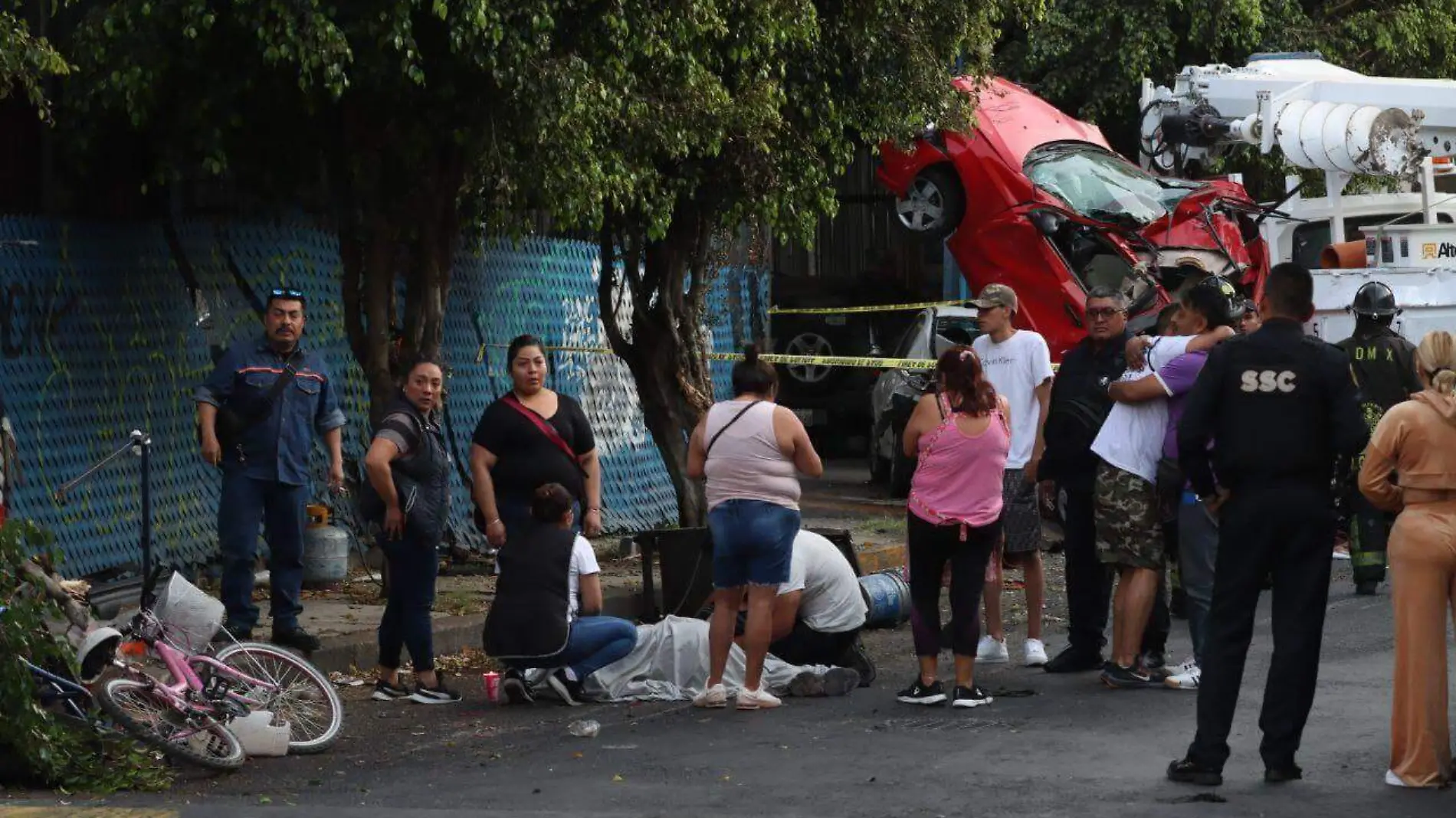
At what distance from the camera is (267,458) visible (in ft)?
36.0

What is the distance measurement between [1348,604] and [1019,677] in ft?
11.3

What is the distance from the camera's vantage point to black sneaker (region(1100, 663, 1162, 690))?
10.1 metres

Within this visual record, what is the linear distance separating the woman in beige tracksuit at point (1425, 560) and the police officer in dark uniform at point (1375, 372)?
568cm

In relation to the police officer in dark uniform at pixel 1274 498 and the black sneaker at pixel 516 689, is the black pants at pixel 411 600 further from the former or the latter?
the police officer in dark uniform at pixel 1274 498

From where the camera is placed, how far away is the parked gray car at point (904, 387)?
19406mm

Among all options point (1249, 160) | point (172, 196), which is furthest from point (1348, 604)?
point (1249, 160)

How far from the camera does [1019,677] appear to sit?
34.9 ft

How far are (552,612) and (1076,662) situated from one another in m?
2.65

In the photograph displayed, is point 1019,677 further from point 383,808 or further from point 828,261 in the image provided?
point 828,261

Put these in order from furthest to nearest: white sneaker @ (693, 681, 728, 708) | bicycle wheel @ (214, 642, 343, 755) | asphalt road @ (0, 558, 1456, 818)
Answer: white sneaker @ (693, 681, 728, 708), bicycle wheel @ (214, 642, 343, 755), asphalt road @ (0, 558, 1456, 818)

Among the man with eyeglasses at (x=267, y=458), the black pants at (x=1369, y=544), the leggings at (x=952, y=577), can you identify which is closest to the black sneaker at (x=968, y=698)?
the leggings at (x=952, y=577)

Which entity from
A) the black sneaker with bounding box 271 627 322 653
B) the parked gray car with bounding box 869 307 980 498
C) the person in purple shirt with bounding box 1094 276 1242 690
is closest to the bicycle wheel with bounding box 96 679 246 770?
the black sneaker with bounding box 271 627 322 653

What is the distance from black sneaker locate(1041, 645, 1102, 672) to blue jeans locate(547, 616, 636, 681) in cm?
215

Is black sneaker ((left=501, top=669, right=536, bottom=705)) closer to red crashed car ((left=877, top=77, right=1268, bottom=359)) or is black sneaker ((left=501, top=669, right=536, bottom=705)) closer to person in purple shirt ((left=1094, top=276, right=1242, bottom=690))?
person in purple shirt ((left=1094, top=276, right=1242, bottom=690))
